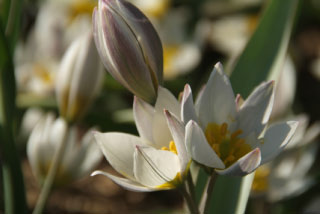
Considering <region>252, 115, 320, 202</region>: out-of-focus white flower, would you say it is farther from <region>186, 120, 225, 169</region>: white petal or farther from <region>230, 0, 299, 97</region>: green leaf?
<region>186, 120, 225, 169</region>: white petal

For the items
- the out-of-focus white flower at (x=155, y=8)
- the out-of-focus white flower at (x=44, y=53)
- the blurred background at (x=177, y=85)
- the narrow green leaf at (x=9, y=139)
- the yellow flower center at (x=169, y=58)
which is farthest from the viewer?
the out-of-focus white flower at (x=155, y=8)

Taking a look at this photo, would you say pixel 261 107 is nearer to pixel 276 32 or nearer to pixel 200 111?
pixel 200 111

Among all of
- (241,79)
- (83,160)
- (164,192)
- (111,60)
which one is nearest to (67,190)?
(164,192)

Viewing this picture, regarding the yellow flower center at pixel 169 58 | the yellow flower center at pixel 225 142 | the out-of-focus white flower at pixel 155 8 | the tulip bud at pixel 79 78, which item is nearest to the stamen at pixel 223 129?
the yellow flower center at pixel 225 142

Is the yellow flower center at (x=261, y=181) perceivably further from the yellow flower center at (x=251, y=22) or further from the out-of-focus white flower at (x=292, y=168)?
the yellow flower center at (x=251, y=22)

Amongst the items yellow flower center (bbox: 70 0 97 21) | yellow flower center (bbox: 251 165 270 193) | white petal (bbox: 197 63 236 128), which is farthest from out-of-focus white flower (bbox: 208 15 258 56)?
white petal (bbox: 197 63 236 128)

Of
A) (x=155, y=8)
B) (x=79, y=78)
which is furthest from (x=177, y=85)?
(x=79, y=78)

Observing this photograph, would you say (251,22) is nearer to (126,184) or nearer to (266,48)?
(266,48)
